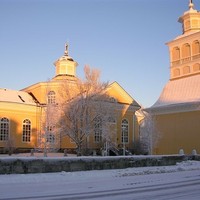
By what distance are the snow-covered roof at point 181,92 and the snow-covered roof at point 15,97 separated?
15.9 m

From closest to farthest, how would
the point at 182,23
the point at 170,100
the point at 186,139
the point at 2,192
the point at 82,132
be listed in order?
1. the point at 2,192
2. the point at 82,132
3. the point at 186,139
4. the point at 170,100
5. the point at 182,23

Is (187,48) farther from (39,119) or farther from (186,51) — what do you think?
(39,119)

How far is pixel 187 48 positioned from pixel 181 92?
23.0ft

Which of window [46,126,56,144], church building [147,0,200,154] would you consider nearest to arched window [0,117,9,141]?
window [46,126,56,144]

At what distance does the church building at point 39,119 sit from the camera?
126 ft

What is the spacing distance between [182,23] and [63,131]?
22599 millimetres

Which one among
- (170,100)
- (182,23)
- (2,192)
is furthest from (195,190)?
(182,23)

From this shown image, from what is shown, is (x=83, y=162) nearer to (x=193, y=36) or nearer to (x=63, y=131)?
(x=63, y=131)

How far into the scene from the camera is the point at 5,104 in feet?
130

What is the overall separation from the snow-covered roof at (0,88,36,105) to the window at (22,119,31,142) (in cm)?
243

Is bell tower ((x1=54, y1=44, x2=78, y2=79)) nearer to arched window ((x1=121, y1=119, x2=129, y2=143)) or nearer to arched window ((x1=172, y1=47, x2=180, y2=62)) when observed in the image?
arched window ((x1=121, y1=119, x2=129, y2=143))

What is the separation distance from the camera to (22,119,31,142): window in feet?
134

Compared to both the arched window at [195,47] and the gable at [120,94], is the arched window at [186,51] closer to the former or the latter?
the arched window at [195,47]

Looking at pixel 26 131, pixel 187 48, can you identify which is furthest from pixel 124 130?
pixel 187 48
